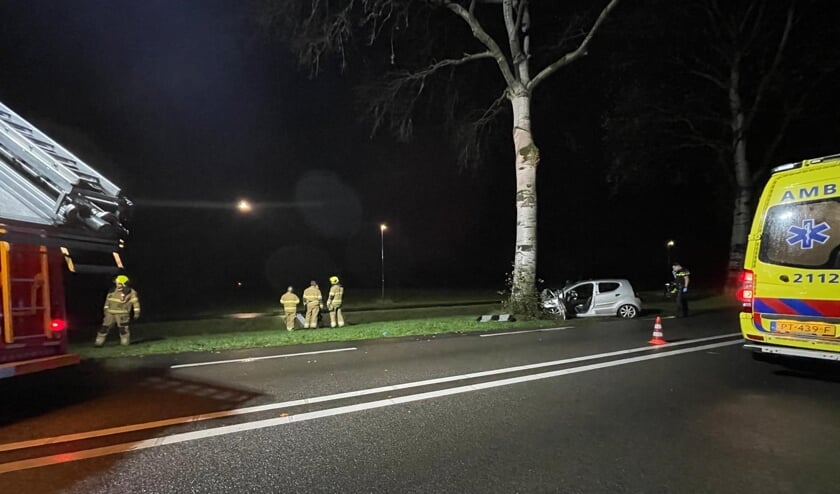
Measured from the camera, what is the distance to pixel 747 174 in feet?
74.6

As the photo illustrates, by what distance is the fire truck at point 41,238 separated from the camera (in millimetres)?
5617

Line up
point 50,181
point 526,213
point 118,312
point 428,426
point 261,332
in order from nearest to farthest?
point 428,426 → point 50,181 → point 118,312 → point 261,332 → point 526,213

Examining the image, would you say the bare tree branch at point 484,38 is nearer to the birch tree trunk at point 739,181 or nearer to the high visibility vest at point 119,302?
the high visibility vest at point 119,302

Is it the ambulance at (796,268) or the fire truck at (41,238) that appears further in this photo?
the ambulance at (796,268)

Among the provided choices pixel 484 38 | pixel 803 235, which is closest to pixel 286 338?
pixel 803 235

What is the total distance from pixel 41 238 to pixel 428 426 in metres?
4.69

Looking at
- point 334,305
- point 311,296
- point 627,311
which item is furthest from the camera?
point 627,311

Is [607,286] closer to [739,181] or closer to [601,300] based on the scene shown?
[601,300]

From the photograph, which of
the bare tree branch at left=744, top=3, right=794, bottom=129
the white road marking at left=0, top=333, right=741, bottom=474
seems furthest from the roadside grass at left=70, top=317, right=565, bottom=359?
the bare tree branch at left=744, top=3, right=794, bottom=129

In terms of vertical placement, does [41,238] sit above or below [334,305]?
above

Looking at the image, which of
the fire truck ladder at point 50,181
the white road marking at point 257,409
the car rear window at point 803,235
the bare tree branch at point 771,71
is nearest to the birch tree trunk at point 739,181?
the bare tree branch at point 771,71

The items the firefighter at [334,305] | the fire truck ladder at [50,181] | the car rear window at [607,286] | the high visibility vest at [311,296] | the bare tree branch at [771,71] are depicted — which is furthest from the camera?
the bare tree branch at [771,71]

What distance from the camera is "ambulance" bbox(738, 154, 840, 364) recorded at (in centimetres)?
609

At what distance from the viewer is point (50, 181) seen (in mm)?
6059
